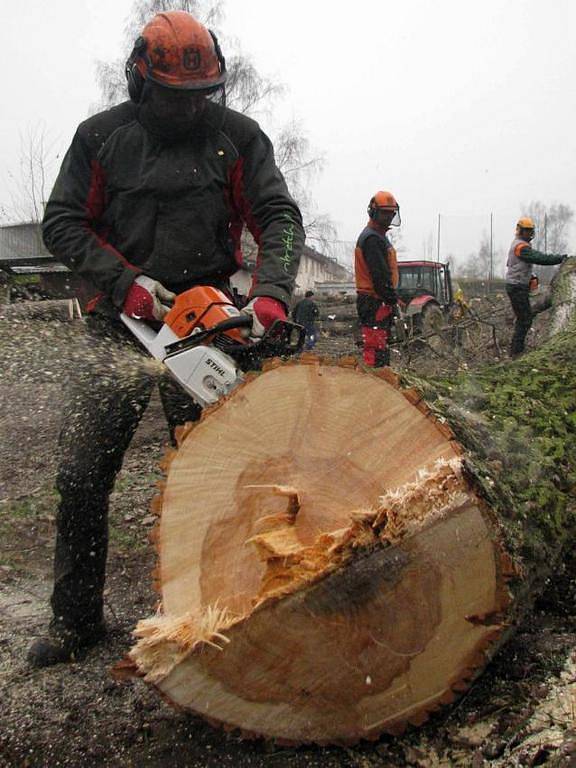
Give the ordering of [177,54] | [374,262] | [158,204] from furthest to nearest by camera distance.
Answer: [374,262], [158,204], [177,54]

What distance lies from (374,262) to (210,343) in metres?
4.76

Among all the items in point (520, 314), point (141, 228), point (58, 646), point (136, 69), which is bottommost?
point (520, 314)

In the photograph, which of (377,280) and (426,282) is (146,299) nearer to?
(377,280)

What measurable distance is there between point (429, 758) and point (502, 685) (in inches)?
11.8

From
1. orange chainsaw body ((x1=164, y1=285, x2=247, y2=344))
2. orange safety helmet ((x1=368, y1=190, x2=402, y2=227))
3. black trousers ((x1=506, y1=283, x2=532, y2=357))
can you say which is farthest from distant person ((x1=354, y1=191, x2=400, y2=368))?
orange chainsaw body ((x1=164, y1=285, x2=247, y2=344))

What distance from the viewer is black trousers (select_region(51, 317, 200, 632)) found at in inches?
89.7

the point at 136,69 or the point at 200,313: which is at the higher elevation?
the point at 136,69

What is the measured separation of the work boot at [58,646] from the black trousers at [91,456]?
2 cm

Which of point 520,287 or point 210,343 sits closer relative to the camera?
point 210,343

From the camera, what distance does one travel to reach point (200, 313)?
2.11 m

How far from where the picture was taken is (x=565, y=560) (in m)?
2.46

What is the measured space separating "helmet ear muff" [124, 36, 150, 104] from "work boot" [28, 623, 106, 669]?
1798mm

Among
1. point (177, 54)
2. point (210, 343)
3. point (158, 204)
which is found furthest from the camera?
point (158, 204)

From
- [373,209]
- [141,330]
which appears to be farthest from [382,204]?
[141,330]
